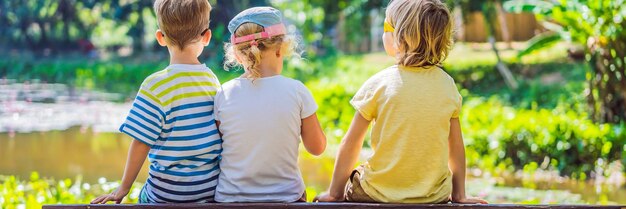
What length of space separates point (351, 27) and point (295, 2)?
13.8 feet

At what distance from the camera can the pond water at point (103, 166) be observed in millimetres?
7250

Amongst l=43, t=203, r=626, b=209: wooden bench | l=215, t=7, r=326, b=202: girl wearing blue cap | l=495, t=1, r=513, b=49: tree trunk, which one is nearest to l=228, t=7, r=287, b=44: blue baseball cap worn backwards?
l=215, t=7, r=326, b=202: girl wearing blue cap

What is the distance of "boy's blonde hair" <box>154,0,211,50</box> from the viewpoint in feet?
10.2

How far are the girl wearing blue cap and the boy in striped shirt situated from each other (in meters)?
0.06

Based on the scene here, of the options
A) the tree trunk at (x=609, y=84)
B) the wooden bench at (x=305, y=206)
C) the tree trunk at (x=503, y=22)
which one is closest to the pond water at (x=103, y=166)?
the tree trunk at (x=609, y=84)

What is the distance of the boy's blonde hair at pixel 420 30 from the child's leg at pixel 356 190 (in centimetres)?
41

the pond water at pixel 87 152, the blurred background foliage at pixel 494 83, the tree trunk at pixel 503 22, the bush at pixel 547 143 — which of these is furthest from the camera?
the tree trunk at pixel 503 22

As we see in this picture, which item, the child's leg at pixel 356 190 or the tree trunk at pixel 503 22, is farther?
the tree trunk at pixel 503 22

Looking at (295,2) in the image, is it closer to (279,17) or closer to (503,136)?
(503,136)

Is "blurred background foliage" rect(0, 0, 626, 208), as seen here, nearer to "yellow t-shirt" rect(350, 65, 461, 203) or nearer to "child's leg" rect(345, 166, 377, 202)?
"yellow t-shirt" rect(350, 65, 461, 203)

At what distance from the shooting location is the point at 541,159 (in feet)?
26.9

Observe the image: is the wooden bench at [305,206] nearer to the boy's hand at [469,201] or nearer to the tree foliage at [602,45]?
the boy's hand at [469,201]

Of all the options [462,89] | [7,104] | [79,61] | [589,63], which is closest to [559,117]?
[589,63]

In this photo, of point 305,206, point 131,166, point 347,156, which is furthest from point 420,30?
point 131,166
